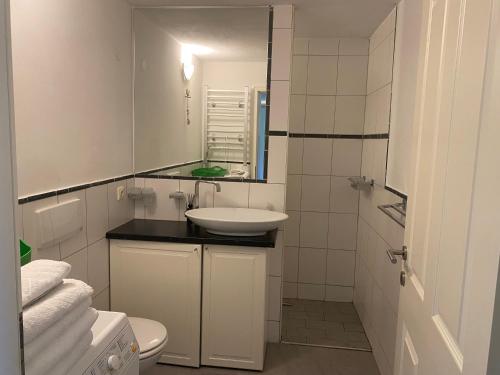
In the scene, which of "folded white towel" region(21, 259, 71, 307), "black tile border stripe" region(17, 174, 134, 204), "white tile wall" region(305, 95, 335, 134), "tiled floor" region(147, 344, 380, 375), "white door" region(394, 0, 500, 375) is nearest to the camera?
"white door" region(394, 0, 500, 375)

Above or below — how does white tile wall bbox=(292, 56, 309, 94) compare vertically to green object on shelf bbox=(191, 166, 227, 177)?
above

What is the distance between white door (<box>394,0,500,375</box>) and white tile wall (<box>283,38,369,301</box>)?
6.35ft

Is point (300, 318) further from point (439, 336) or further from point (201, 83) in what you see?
point (439, 336)

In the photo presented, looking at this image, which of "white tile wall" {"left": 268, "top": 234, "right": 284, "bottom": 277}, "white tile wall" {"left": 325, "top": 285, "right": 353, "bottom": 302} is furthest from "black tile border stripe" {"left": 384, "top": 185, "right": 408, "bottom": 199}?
"white tile wall" {"left": 325, "top": 285, "right": 353, "bottom": 302}

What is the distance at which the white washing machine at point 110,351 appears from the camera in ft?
3.36

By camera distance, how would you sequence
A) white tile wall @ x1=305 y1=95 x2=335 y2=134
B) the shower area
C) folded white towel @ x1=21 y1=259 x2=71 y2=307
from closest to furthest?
folded white towel @ x1=21 y1=259 x2=71 y2=307
the shower area
white tile wall @ x1=305 y1=95 x2=335 y2=134

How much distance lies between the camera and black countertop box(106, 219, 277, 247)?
7.25ft

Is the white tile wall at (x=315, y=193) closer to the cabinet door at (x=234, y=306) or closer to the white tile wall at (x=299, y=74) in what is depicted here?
the white tile wall at (x=299, y=74)

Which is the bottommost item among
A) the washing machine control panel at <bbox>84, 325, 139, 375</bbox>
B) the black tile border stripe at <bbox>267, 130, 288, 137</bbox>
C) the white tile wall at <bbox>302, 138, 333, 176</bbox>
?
the washing machine control panel at <bbox>84, 325, 139, 375</bbox>

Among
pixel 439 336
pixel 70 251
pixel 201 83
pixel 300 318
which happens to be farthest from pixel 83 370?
pixel 300 318

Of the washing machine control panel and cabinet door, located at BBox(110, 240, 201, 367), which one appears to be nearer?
the washing machine control panel

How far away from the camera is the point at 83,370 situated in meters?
0.99

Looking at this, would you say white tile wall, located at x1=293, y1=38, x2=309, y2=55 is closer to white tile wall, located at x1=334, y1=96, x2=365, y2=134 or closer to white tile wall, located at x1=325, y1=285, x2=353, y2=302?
white tile wall, located at x1=334, y1=96, x2=365, y2=134

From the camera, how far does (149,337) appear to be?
6.10 feet
